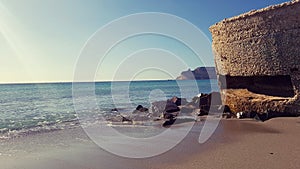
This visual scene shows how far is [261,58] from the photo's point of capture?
1127cm

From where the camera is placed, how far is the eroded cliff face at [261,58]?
34.0 ft

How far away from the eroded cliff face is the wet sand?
1839 millimetres

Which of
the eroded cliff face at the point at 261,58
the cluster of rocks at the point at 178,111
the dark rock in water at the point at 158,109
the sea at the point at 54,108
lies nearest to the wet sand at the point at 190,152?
the eroded cliff face at the point at 261,58

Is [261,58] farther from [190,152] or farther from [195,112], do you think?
[190,152]

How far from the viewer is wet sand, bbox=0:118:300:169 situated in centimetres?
595

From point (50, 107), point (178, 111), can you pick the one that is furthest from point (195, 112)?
point (50, 107)

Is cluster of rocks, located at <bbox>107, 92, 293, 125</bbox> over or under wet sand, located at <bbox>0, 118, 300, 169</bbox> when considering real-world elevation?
over

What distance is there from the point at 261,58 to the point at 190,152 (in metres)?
6.16

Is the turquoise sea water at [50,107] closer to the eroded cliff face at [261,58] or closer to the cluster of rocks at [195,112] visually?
the cluster of rocks at [195,112]

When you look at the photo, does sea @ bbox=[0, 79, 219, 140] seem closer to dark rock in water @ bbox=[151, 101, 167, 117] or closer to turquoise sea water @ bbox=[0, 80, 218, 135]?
turquoise sea water @ bbox=[0, 80, 218, 135]

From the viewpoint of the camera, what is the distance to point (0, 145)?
8625mm

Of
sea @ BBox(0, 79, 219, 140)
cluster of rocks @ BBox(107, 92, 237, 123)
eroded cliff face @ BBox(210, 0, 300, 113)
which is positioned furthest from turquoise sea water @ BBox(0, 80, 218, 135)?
eroded cliff face @ BBox(210, 0, 300, 113)

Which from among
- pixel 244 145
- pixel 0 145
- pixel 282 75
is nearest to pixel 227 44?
pixel 282 75

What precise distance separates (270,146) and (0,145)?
25.7ft
